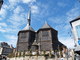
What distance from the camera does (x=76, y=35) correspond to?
55.0 feet

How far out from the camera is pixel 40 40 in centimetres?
3838

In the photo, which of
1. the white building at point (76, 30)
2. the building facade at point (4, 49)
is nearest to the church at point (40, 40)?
the building facade at point (4, 49)

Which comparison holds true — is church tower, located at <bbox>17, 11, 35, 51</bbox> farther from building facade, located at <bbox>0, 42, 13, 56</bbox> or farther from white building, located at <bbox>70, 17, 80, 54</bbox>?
white building, located at <bbox>70, 17, 80, 54</bbox>

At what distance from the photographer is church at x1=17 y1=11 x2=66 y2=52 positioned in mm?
37000

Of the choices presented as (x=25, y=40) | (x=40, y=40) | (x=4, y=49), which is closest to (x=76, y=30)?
(x=40, y=40)

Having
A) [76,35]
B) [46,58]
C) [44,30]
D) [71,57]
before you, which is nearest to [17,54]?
[46,58]

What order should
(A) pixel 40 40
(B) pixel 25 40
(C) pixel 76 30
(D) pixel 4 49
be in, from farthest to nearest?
(D) pixel 4 49
(B) pixel 25 40
(A) pixel 40 40
(C) pixel 76 30

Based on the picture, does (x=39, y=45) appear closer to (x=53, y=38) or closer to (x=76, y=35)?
(x=53, y=38)

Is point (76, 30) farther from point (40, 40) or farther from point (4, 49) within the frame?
point (4, 49)

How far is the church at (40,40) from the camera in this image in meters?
37.0

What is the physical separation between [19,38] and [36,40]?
7.77 meters

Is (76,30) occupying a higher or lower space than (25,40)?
higher

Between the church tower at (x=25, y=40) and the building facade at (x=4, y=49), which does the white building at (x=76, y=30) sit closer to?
the church tower at (x=25, y=40)

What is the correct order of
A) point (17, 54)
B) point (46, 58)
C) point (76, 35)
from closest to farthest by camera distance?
1. point (76, 35)
2. point (46, 58)
3. point (17, 54)
